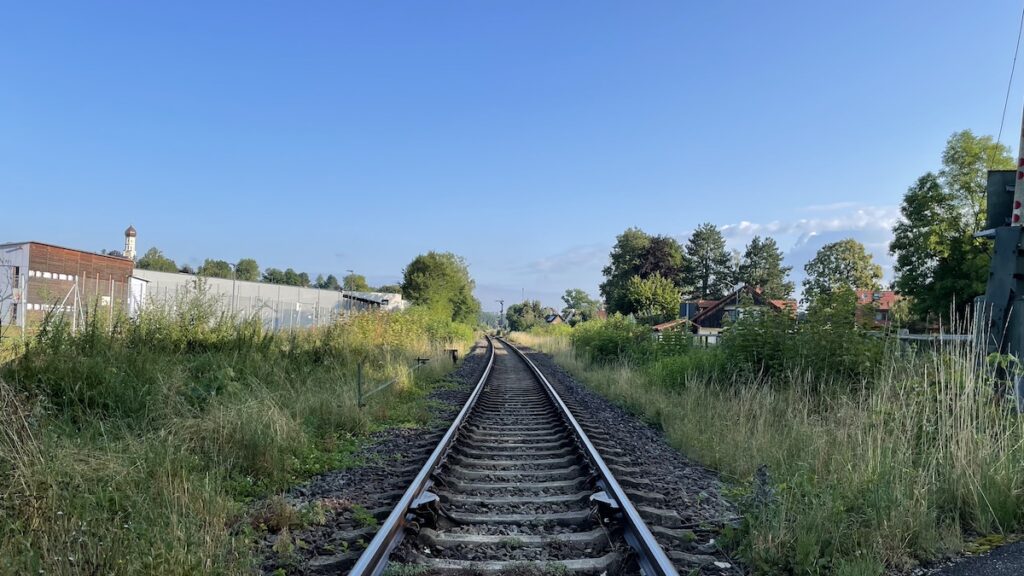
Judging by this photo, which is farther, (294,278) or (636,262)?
(294,278)

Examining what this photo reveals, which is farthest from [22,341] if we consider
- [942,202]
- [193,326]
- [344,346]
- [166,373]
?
[942,202]

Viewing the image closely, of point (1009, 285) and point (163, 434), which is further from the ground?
point (1009, 285)

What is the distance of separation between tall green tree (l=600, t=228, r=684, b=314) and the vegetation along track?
167 ft

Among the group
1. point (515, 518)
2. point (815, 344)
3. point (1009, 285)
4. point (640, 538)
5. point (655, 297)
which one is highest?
point (655, 297)

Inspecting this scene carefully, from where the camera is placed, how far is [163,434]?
5461 mm

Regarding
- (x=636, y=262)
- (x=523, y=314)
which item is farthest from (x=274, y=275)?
(x=636, y=262)

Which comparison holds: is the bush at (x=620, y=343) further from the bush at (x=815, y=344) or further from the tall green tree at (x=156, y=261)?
the tall green tree at (x=156, y=261)

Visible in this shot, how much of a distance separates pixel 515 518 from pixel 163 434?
11.2ft

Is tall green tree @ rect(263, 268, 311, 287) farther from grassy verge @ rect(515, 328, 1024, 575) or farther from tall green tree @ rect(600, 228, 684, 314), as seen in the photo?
grassy verge @ rect(515, 328, 1024, 575)

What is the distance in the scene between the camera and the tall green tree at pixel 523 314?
420 feet

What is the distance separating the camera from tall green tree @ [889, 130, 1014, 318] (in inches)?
1501

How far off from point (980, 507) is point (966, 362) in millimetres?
1508

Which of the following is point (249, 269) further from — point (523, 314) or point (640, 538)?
point (640, 538)

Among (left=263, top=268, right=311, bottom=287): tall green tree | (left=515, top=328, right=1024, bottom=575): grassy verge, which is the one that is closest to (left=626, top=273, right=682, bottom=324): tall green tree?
(left=515, top=328, right=1024, bottom=575): grassy verge
